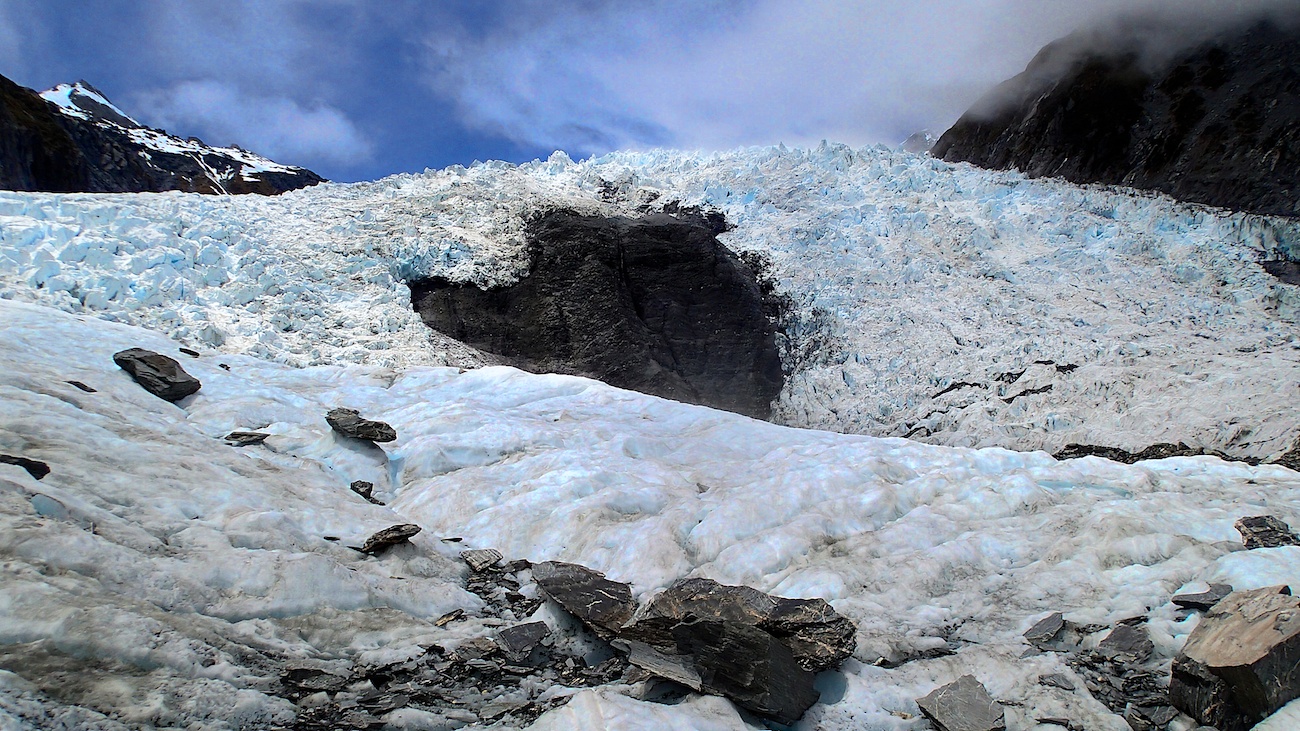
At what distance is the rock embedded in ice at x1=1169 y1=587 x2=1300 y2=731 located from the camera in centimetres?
376

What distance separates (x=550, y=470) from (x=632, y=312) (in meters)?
15.8

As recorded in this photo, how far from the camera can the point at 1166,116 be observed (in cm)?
2702

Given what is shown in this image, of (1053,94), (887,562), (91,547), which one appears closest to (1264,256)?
(1053,94)

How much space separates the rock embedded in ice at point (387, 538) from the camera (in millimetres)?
6465

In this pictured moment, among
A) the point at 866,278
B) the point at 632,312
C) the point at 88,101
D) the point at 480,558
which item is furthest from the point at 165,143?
the point at 480,558

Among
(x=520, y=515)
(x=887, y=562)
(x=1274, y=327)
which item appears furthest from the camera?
(x=1274, y=327)

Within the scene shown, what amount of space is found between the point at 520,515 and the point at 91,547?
429cm

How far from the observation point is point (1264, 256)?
21.5 meters

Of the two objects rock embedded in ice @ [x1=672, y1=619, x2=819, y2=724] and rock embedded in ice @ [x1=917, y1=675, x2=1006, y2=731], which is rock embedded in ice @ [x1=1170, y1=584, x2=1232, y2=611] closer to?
rock embedded in ice @ [x1=917, y1=675, x2=1006, y2=731]

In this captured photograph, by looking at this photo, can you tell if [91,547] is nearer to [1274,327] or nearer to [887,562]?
[887,562]

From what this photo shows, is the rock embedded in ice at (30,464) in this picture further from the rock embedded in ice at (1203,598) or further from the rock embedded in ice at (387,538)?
the rock embedded in ice at (1203,598)

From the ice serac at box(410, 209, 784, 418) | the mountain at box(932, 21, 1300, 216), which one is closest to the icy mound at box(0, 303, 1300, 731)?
the ice serac at box(410, 209, 784, 418)

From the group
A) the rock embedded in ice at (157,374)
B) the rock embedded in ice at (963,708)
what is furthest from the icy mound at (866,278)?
the rock embedded in ice at (963,708)

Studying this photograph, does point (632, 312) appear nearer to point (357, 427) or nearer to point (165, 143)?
point (357, 427)
